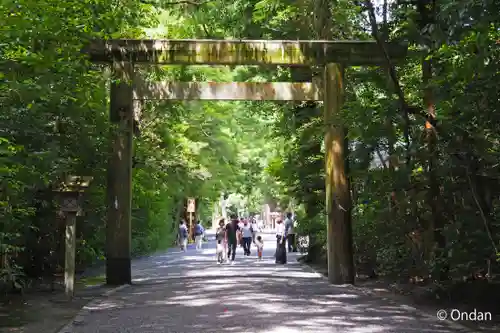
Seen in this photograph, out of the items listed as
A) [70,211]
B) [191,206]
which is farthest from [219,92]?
[191,206]

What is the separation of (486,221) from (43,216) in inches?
385

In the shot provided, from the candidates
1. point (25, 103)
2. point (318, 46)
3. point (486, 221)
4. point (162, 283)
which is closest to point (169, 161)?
point (162, 283)

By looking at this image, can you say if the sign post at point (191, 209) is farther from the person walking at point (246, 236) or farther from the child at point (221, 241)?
the child at point (221, 241)

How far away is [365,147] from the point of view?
11.8 meters

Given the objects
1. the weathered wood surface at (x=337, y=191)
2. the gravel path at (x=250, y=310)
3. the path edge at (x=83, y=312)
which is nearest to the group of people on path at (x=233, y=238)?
the weathered wood surface at (x=337, y=191)

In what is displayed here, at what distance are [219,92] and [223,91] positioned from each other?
3.7 inches

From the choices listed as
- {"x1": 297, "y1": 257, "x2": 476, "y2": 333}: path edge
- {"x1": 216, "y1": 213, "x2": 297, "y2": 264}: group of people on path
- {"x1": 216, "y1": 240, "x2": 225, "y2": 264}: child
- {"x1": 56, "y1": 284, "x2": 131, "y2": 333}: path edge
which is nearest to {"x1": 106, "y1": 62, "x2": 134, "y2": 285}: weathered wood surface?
{"x1": 56, "y1": 284, "x2": 131, "y2": 333}: path edge

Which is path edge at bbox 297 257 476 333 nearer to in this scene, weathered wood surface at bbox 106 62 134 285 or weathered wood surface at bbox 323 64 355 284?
weathered wood surface at bbox 323 64 355 284

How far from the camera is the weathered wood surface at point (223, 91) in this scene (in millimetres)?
15828

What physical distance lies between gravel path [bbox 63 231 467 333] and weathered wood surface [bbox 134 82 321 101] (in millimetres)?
4248

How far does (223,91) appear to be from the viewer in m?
15.8

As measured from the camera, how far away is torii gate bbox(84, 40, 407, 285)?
15406 millimetres
